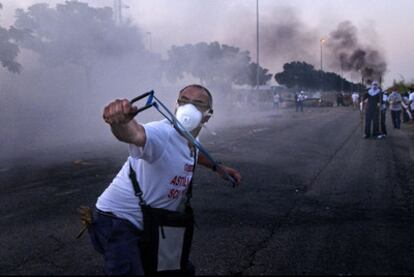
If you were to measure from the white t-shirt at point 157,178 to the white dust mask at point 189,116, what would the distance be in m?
0.06

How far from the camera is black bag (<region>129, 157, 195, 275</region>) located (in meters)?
2.45

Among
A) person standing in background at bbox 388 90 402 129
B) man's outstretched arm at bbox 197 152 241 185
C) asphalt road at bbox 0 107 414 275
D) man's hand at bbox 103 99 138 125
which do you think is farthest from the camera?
person standing in background at bbox 388 90 402 129

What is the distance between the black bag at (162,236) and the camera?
2.45 metres

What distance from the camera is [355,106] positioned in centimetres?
4425

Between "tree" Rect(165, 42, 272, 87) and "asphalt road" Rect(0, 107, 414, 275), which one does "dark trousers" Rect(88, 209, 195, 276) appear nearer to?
"asphalt road" Rect(0, 107, 414, 275)

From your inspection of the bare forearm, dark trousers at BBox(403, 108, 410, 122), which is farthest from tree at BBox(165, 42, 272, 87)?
the bare forearm

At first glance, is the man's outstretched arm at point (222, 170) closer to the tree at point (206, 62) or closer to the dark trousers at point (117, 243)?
the dark trousers at point (117, 243)

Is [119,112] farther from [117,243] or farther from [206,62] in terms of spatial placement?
[206,62]

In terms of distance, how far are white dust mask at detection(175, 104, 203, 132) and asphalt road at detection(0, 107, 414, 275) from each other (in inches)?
69.8

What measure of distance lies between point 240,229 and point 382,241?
4.48 feet

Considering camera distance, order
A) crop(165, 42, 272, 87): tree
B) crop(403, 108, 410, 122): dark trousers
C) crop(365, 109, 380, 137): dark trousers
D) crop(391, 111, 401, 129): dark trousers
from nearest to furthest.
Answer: crop(365, 109, 380, 137): dark trousers, crop(391, 111, 401, 129): dark trousers, crop(403, 108, 410, 122): dark trousers, crop(165, 42, 272, 87): tree

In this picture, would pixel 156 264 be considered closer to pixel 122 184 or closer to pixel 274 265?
pixel 122 184

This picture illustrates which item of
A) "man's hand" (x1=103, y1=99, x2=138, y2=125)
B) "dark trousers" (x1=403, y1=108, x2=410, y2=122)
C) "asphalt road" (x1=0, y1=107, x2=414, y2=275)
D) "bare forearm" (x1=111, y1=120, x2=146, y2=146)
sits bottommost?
"asphalt road" (x1=0, y1=107, x2=414, y2=275)

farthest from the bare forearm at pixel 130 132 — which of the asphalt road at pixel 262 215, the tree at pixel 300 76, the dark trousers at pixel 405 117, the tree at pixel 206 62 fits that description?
the tree at pixel 300 76
